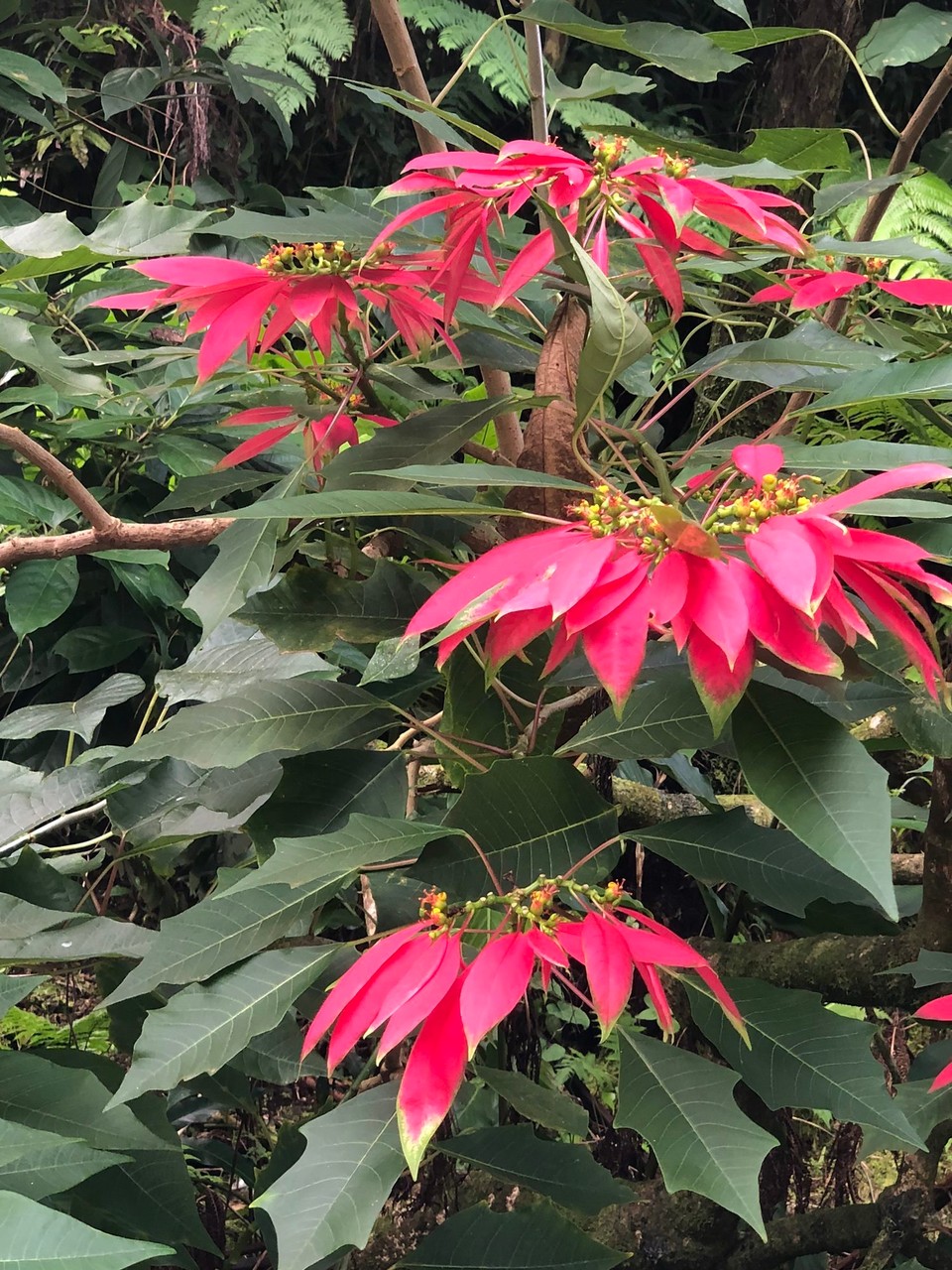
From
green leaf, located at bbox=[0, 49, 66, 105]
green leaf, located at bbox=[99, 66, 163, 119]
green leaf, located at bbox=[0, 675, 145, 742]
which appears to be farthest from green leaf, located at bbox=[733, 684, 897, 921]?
green leaf, located at bbox=[99, 66, 163, 119]

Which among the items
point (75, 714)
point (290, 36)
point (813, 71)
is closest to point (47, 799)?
point (75, 714)

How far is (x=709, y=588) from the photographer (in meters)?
0.29

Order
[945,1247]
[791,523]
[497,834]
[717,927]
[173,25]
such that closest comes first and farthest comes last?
[791,523], [497,834], [945,1247], [717,927], [173,25]

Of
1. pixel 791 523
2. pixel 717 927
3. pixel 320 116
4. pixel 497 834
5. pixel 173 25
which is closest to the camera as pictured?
pixel 791 523

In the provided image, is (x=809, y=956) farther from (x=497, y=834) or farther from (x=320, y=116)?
(x=320, y=116)

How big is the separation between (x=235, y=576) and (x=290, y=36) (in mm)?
1847

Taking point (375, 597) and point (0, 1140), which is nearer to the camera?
point (0, 1140)

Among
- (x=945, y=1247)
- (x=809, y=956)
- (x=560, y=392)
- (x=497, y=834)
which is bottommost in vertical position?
(x=945, y=1247)

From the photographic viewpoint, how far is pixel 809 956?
55 centimetres

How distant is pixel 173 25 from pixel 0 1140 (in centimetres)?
194

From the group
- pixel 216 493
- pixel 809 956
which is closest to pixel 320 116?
pixel 216 493

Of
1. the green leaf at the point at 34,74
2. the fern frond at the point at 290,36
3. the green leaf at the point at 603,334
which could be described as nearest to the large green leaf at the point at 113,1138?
the green leaf at the point at 603,334

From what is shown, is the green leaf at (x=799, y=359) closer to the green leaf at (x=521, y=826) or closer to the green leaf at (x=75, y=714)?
the green leaf at (x=521, y=826)

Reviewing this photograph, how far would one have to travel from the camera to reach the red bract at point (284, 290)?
1.36 ft
